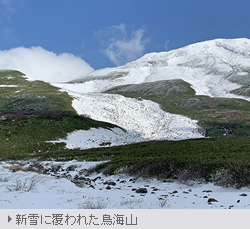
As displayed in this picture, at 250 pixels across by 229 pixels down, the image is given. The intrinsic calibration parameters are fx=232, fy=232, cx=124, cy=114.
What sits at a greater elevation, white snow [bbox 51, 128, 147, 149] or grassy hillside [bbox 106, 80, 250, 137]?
grassy hillside [bbox 106, 80, 250, 137]

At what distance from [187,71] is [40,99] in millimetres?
156367

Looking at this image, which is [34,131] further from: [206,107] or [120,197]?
[206,107]

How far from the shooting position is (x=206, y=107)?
88.1 meters

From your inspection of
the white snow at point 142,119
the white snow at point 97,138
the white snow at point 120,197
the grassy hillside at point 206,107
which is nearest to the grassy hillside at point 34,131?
the white snow at point 97,138

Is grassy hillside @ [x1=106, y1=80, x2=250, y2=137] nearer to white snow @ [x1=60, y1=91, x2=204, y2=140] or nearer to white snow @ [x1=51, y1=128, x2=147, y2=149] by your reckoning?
white snow @ [x1=60, y1=91, x2=204, y2=140]

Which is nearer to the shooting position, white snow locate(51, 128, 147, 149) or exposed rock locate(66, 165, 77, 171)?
exposed rock locate(66, 165, 77, 171)

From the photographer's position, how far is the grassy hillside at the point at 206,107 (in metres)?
52.8

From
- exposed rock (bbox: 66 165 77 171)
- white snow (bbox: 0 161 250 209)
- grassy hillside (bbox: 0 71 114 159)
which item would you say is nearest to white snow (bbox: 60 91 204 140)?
grassy hillside (bbox: 0 71 114 159)

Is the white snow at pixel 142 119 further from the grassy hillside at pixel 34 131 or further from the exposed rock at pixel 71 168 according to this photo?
the exposed rock at pixel 71 168

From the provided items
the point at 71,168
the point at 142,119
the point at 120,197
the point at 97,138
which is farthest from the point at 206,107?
the point at 120,197

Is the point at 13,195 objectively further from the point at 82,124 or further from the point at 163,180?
the point at 82,124

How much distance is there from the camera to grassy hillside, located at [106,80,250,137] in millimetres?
52844

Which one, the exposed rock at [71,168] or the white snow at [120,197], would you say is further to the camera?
the exposed rock at [71,168]

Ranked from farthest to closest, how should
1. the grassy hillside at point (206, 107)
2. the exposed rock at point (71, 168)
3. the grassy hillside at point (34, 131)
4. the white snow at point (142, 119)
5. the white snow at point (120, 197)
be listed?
the grassy hillside at point (206, 107)
the white snow at point (142, 119)
the grassy hillside at point (34, 131)
the exposed rock at point (71, 168)
the white snow at point (120, 197)
